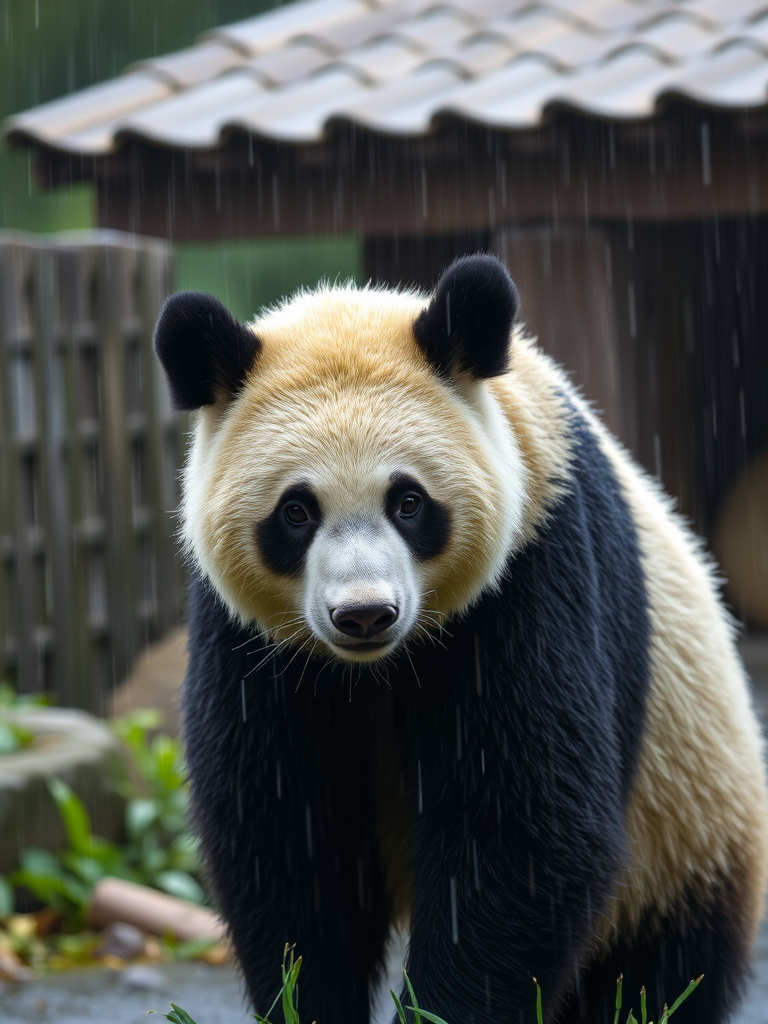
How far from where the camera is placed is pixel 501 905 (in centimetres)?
285

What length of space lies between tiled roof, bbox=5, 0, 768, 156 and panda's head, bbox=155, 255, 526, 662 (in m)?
2.94

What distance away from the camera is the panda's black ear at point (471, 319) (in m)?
2.80

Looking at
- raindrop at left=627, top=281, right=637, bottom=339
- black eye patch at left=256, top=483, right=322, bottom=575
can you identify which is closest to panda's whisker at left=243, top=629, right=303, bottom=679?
black eye patch at left=256, top=483, right=322, bottom=575

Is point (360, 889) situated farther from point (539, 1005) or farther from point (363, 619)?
point (363, 619)

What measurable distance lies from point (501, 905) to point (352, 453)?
98cm

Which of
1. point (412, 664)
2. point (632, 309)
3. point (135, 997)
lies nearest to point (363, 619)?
point (412, 664)

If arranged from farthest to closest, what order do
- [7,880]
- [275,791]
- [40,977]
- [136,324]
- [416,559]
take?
[136,324] → [7,880] → [40,977] → [275,791] → [416,559]

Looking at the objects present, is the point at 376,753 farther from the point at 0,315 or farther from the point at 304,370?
the point at 0,315

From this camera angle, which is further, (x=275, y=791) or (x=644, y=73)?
(x=644, y=73)

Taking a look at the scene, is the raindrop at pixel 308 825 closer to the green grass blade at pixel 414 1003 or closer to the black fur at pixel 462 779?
the black fur at pixel 462 779

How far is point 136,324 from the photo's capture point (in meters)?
7.26

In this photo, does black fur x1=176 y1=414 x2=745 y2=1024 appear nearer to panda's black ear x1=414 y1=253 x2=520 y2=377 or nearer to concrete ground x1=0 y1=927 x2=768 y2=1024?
panda's black ear x1=414 y1=253 x2=520 y2=377

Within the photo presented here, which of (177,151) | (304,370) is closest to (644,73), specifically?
(177,151)

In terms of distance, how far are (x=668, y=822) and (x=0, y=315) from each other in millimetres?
4396
